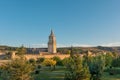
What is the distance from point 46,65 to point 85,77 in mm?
46563

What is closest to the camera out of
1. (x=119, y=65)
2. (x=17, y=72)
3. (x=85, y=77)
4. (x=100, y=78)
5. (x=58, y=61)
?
(x=17, y=72)

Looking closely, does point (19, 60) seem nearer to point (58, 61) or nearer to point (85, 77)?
point (85, 77)

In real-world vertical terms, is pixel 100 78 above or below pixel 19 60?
below

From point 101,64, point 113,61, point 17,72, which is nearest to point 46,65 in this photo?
point 113,61

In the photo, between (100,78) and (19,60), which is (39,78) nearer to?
(100,78)

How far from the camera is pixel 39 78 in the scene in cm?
5900

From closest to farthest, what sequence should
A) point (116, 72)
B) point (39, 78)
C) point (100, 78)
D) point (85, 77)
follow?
1. point (85, 77)
2. point (100, 78)
3. point (39, 78)
4. point (116, 72)

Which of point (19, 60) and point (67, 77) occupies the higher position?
point (19, 60)

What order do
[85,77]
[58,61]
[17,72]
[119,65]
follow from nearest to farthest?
[17,72] → [85,77] → [119,65] → [58,61]

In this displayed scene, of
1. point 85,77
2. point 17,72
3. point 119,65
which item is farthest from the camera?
point 119,65

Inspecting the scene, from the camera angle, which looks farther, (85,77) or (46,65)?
(46,65)

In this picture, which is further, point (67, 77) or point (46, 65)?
point (46, 65)

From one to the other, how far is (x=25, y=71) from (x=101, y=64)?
737 inches

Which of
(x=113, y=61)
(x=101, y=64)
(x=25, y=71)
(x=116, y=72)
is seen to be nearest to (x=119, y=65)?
(x=113, y=61)
